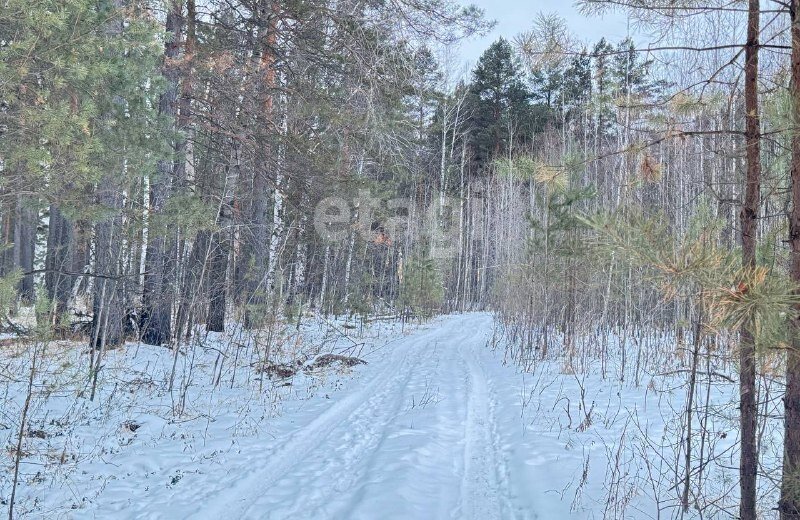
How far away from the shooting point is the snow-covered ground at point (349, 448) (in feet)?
11.6

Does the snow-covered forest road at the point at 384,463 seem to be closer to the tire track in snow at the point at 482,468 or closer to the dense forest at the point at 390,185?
the tire track in snow at the point at 482,468

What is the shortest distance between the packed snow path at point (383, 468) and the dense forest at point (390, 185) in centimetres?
77

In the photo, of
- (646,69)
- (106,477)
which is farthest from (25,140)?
(646,69)

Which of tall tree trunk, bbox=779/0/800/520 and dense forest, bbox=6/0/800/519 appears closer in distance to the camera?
tall tree trunk, bbox=779/0/800/520

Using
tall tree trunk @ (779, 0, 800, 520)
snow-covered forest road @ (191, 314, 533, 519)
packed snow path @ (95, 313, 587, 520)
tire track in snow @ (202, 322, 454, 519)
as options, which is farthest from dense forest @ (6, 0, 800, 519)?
tire track in snow @ (202, 322, 454, 519)

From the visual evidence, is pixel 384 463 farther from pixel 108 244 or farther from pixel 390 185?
pixel 390 185

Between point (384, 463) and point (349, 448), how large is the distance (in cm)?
55

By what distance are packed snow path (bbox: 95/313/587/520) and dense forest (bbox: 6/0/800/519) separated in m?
0.77

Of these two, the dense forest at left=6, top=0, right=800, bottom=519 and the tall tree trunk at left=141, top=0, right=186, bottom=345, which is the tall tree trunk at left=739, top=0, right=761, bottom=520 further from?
the tall tree trunk at left=141, top=0, right=186, bottom=345

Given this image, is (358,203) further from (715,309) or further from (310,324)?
(715,309)

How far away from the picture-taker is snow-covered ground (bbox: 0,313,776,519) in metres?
3.52

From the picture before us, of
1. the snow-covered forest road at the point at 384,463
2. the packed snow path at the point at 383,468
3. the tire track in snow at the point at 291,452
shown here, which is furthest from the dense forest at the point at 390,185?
the tire track in snow at the point at 291,452

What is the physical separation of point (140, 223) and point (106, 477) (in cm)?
413

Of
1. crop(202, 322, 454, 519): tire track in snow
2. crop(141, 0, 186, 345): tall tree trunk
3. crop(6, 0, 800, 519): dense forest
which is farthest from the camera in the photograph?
crop(141, 0, 186, 345): tall tree trunk
